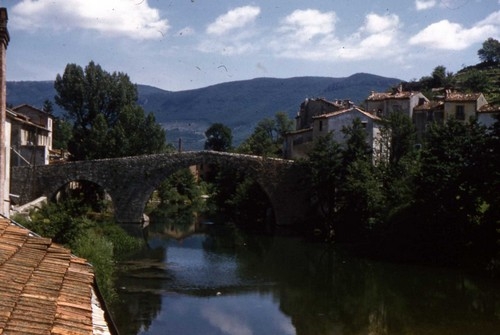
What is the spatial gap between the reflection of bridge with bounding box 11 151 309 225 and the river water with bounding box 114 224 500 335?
9676mm

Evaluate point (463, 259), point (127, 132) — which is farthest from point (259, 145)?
point (463, 259)

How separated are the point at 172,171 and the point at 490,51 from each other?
61.0 metres

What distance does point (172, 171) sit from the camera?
40125 millimetres

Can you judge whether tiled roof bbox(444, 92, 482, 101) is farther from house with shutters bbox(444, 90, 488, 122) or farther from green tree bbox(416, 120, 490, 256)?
green tree bbox(416, 120, 490, 256)

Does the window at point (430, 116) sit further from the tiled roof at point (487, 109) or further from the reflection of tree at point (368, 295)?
the reflection of tree at point (368, 295)

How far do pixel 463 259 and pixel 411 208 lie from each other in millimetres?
3789

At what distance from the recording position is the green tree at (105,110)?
48.1m

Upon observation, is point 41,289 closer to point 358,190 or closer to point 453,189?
point 453,189

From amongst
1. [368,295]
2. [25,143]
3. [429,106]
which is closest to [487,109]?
[429,106]

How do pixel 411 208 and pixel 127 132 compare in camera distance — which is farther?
pixel 127 132

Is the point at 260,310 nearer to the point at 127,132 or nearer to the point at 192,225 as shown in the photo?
the point at 192,225

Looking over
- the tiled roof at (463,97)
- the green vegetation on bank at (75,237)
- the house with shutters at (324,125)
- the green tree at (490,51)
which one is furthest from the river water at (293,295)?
the green tree at (490,51)

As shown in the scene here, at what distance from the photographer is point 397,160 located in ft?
123

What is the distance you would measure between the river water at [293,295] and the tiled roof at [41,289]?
11.0 meters
